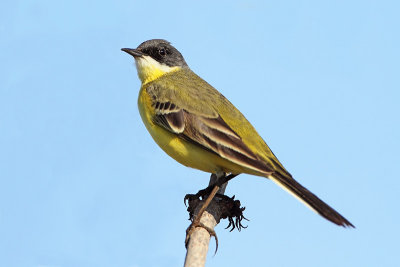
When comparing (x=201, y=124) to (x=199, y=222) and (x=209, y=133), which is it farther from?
(x=199, y=222)

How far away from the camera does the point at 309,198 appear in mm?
9164

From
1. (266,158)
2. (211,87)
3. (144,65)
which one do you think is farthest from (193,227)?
(144,65)

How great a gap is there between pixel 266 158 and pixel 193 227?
Answer: 1734 mm

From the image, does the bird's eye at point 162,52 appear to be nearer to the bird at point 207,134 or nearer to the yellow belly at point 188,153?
the bird at point 207,134

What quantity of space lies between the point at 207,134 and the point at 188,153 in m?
0.51

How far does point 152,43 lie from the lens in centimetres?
1338

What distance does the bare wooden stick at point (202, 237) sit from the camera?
805cm

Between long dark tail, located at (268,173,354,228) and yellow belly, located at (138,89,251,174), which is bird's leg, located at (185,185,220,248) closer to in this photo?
yellow belly, located at (138,89,251,174)

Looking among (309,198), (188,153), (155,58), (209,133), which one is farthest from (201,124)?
(155,58)

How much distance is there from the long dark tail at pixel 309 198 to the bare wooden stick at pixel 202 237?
1.33 meters

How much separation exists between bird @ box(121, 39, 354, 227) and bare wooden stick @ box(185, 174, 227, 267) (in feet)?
2.10

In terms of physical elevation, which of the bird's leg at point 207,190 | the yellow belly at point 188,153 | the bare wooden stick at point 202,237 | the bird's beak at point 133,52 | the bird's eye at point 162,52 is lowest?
the bare wooden stick at point 202,237

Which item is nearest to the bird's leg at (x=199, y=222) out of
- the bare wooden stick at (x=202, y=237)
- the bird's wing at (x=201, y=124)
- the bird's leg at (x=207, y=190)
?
the bare wooden stick at (x=202, y=237)

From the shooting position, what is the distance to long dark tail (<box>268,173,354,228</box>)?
28.8 ft
